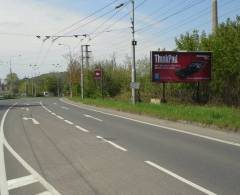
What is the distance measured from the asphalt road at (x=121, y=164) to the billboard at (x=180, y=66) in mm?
17032

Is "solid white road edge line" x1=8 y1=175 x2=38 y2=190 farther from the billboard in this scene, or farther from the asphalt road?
the billboard

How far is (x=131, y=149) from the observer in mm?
13258

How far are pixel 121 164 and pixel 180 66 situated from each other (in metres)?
24.3

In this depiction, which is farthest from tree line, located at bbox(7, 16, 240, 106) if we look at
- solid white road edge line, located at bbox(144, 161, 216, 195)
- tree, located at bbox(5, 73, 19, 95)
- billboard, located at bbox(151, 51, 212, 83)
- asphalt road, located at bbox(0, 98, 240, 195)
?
tree, located at bbox(5, 73, 19, 95)

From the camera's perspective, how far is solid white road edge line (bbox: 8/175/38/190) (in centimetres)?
864

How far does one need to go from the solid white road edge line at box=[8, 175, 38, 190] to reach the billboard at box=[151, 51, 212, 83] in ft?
81.9

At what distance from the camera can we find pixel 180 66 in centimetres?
3441

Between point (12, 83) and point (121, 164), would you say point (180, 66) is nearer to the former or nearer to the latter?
point (121, 164)

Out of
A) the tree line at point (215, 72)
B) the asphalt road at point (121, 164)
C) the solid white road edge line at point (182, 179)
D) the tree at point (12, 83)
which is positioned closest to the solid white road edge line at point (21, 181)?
the asphalt road at point (121, 164)

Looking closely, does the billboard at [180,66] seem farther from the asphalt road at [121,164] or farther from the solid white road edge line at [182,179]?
the solid white road edge line at [182,179]

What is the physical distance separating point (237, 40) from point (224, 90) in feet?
14.3


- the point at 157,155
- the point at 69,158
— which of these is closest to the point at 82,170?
the point at 69,158

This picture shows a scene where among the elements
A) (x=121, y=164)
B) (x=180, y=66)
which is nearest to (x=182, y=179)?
(x=121, y=164)

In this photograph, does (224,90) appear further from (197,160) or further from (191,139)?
(197,160)
